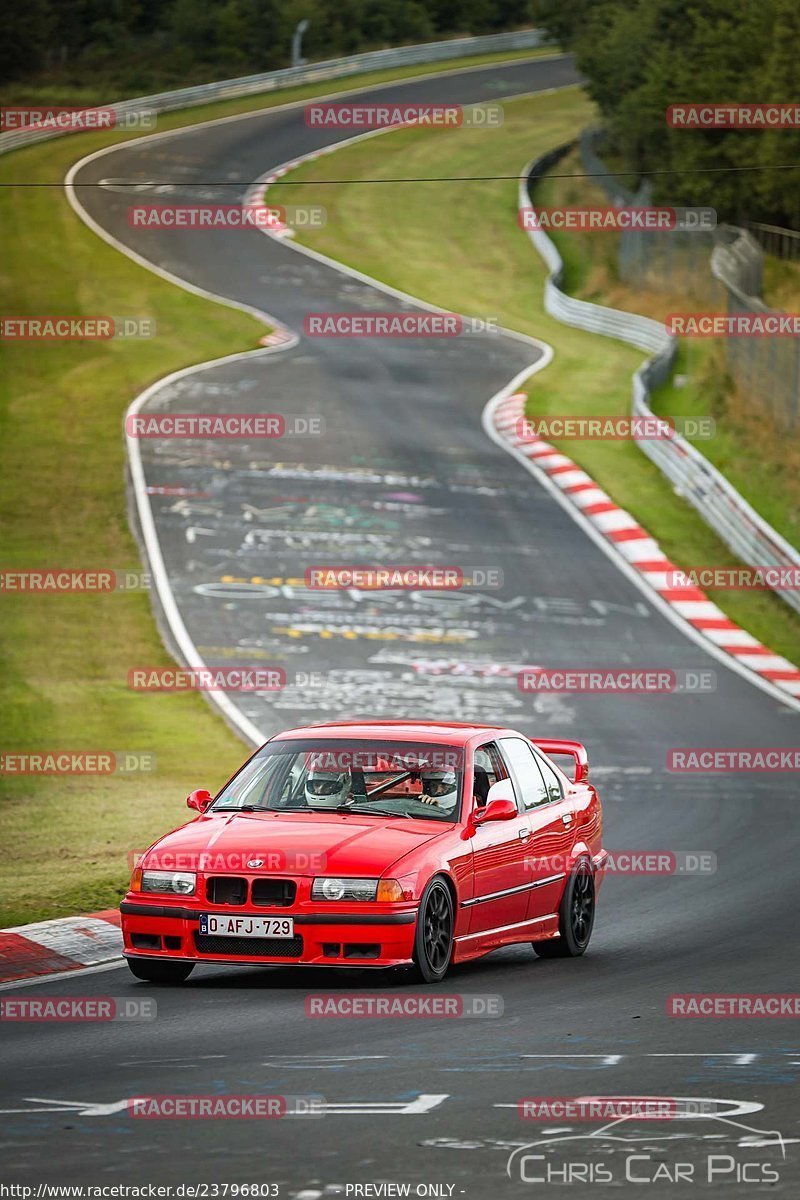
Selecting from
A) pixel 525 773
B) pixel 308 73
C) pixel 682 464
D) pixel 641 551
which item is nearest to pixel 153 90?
pixel 308 73

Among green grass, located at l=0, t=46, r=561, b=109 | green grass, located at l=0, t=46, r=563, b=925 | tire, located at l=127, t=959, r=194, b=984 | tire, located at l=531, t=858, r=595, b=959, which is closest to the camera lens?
tire, located at l=127, t=959, r=194, b=984

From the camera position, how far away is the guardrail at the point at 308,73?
72.8m

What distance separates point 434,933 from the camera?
1020cm

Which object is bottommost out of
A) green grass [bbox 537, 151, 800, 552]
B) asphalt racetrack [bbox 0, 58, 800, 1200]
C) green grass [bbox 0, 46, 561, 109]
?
green grass [bbox 0, 46, 561, 109]

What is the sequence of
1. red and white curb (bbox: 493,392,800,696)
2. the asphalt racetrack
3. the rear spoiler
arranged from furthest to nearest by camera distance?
red and white curb (bbox: 493,392,800,696)
the rear spoiler
the asphalt racetrack

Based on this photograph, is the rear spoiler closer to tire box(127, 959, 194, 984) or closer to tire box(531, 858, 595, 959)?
tire box(531, 858, 595, 959)

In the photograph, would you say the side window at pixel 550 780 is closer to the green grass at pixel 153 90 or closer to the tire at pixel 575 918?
the tire at pixel 575 918

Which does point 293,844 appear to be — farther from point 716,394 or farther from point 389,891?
point 716,394

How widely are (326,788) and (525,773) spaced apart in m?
1.38

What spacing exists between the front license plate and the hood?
23 cm

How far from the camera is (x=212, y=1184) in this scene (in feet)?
19.9

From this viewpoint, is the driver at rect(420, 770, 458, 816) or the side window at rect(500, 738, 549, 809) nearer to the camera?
the driver at rect(420, 770, 458, 816)

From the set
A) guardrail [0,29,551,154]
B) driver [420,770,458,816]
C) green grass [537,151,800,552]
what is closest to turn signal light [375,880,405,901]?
driver [420,770,458,816]

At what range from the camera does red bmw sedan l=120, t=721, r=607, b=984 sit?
9.85m
